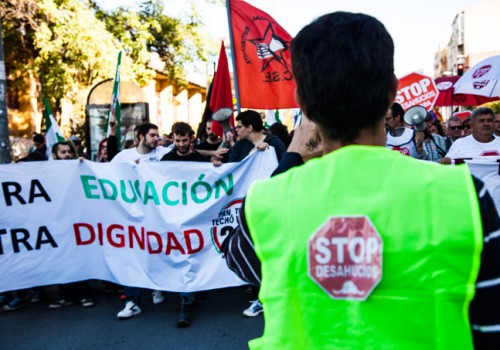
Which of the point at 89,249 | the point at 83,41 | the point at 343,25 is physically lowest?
the point at 89,249

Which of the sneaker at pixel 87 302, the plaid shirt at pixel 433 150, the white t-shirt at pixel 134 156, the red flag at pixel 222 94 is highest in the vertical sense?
the red flag at pixel 222 94

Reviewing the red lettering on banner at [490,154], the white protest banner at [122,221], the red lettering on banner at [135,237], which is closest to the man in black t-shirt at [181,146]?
the white protest banner at [122,221]

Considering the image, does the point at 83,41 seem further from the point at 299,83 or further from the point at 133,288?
the point at 299,83

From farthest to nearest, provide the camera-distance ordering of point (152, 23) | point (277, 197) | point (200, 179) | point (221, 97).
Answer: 1. point (152, 23)
2. point (221, 97)
3. point (200, 179)
4. point (277, 197)

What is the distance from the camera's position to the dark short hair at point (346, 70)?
3.48 feet

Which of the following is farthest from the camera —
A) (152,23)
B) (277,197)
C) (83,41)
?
(152,23)

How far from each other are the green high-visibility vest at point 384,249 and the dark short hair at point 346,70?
0.09m

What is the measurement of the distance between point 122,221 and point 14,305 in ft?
5.13

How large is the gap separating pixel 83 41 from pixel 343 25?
14.8 m

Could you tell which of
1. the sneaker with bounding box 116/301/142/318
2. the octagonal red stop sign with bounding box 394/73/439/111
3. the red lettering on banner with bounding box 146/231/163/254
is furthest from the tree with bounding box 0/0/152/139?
the sneaker with bounding box 116/301/142/318

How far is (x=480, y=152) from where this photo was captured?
5.48m

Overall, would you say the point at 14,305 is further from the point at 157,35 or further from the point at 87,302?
the point at 157,35

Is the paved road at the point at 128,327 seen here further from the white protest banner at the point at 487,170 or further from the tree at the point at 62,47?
the tree at the point at 62,47

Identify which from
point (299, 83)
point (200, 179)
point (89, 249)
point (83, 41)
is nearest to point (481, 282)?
point (299, 83)
